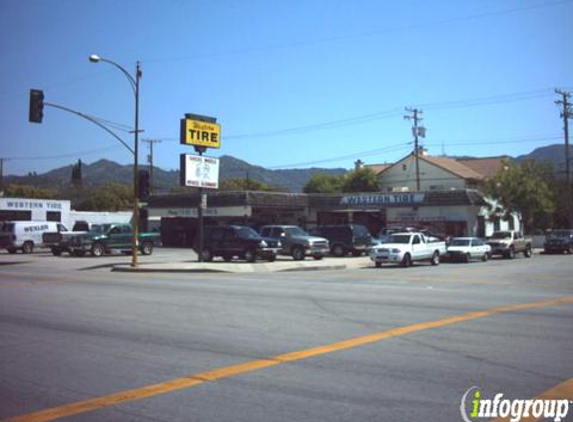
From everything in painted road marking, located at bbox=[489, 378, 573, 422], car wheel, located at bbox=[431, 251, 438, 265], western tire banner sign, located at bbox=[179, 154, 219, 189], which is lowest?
painted road marking, located at bbox=[489, 378, 573, 422]

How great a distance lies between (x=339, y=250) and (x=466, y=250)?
7.65m

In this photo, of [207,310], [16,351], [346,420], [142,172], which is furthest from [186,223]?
[346,420]

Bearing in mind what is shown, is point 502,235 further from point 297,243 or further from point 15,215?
point 15,215

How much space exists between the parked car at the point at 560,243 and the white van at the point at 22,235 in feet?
118

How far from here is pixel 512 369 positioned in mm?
7547

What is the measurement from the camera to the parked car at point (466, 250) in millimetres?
35875

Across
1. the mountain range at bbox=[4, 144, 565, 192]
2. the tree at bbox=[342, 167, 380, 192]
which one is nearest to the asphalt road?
the tree at bbox=[342, 167, 380, 192]

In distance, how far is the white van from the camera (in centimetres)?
4291

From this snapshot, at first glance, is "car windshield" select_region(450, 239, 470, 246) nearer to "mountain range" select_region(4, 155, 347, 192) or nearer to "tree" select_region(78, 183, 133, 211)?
"tree" select_region(78, 183, 133, 211)

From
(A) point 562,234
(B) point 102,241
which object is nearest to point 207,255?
(B) point 102,241

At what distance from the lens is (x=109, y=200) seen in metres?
103

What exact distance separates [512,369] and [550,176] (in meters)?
54.9

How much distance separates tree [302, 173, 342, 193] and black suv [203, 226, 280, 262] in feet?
199

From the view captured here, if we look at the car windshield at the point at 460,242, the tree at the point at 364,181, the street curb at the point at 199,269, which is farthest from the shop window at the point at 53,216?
the car windshield at the point at 460,242
